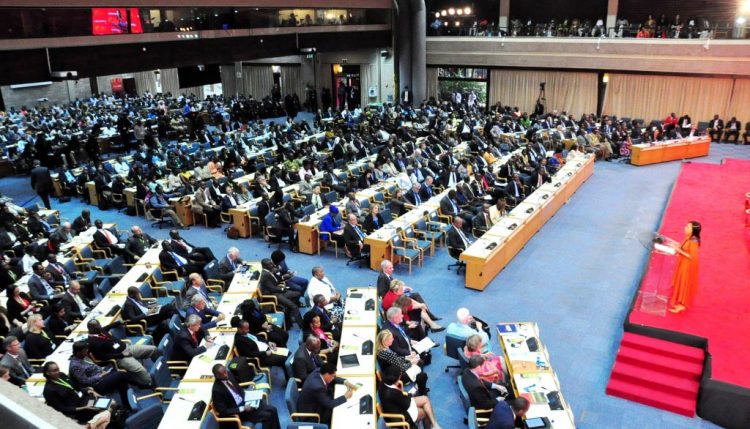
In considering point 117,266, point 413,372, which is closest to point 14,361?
point 117,266

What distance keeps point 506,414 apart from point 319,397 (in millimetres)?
2104

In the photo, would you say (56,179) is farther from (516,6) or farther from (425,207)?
(516,6)

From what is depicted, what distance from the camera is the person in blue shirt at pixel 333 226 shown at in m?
12.4

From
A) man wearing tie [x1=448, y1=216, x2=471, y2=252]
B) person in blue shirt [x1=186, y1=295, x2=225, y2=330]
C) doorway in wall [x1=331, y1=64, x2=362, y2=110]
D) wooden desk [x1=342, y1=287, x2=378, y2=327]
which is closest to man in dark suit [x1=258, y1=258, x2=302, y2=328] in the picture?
wooden desk [x1=342, y1=287, x2=378, y2=327]

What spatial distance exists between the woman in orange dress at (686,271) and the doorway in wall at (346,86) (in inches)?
959

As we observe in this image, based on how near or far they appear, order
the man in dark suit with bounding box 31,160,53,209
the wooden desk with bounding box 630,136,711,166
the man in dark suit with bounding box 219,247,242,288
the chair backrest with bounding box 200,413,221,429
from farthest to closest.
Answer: the wooden desk with bounding box 630,136,711,166 < the man in dark suit with bounding box 31,160,53,209 < the man in dark suit with bounding box 219,247,242,288 < the chair backrest with bounding box 200,413,221,429

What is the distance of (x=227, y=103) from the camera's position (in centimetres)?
3219

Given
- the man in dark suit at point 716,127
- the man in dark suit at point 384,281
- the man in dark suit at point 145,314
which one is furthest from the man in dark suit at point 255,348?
the man in dark suit at point 716,127

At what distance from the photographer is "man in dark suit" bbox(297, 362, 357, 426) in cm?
643

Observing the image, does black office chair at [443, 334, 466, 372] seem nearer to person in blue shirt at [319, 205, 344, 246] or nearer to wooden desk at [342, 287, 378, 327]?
wooden desk at [342, 287, 378, 327]

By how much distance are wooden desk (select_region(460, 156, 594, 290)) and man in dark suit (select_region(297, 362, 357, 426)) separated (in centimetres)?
477

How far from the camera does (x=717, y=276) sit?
10.1m

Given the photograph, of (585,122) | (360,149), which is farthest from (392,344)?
(585,122)

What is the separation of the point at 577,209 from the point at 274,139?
10.9 metres
